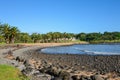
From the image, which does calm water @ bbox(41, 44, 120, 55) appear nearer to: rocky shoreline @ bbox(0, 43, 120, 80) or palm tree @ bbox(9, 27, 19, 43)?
palm tree @ bbox(9, 27, 19, 43)

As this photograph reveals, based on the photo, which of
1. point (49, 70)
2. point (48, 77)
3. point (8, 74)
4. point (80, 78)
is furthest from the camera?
point (49, 70)

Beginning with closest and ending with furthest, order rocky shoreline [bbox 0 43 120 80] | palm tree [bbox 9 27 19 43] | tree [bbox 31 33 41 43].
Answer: rocky shoreline [bbox 0 43 120 80] → palm tree [bbox 9 27 19 43] → tree [bbox 31 33 41 43]

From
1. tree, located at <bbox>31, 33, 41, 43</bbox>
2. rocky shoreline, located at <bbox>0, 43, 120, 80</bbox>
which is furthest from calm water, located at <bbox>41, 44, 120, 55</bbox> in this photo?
tree, located at <bbox>31, 33, 41, 43</bbox>

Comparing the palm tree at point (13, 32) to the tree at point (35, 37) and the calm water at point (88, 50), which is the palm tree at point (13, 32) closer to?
the calm water at point (88, 50)

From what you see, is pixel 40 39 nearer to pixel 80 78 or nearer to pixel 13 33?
pixel 13 33

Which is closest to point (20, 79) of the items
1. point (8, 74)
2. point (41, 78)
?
point (8, 74)

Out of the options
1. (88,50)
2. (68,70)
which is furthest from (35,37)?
(68,70)

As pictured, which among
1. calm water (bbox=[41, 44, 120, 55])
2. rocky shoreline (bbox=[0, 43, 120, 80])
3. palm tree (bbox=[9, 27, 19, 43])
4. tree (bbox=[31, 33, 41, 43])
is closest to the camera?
rocky shoreline (bbox=[0, 43, 120, 80])

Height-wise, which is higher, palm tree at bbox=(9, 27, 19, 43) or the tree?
palm tree at bbox=(9, 27, 19, 43)

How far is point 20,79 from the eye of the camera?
17.7 m

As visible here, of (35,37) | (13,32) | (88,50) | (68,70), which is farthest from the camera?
(35,37)

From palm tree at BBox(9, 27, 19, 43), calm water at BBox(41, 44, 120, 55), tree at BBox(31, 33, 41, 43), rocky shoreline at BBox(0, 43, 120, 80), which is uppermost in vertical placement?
palm tree at BBox(9, 27, 19, 43)

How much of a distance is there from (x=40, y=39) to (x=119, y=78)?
542ft

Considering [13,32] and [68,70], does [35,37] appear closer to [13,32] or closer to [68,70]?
[13,32]
